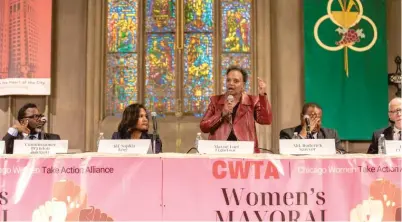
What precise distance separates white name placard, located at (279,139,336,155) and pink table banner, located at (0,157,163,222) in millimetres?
734

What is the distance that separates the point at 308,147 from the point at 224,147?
1.50 ft

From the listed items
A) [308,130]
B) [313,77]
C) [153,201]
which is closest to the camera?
[153,201]

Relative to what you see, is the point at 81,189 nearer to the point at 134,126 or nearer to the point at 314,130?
the point at 134,126

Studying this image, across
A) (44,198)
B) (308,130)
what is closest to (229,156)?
(44,198)

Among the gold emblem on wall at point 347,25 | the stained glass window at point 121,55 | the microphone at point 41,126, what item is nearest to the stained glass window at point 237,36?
the gold emblem on wall at point 347,25

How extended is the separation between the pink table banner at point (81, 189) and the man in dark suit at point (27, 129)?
1.29 meters

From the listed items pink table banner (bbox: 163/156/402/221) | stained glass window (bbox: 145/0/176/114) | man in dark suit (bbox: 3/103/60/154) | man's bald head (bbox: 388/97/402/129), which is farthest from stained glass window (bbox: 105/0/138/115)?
pink table banner (bbox: 163/156/402/221)

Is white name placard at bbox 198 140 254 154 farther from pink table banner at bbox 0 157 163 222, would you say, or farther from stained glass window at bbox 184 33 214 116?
stained glass window at bbox 184 33 214 116

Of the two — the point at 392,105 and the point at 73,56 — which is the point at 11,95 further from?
the point at 392,105

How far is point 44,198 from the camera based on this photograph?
2.36 meters

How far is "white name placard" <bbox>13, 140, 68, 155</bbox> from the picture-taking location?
271cm

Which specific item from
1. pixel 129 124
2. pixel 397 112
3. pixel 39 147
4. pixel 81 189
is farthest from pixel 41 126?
pixel 397 112

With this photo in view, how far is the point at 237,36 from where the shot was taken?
18.8 ft

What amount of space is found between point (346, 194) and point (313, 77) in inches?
125
